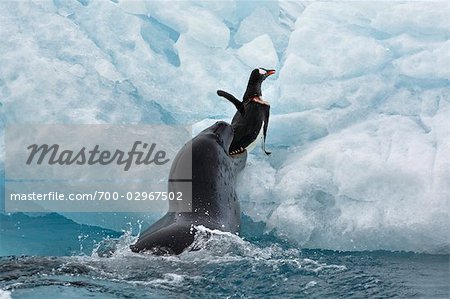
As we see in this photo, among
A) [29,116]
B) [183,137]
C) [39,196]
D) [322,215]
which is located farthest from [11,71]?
[322,215]

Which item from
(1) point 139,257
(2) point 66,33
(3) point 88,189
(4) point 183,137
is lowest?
(1) point 139,257

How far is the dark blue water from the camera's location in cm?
533

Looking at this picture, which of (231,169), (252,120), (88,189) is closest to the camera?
(231,169)

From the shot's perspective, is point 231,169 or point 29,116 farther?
point 29,116

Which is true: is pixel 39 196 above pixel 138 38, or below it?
below

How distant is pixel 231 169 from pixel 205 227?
6.03 feet

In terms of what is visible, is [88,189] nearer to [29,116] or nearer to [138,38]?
[29,116]

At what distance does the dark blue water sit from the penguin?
2.17 meters

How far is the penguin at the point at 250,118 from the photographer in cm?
890

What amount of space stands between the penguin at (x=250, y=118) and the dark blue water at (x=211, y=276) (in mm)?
2170

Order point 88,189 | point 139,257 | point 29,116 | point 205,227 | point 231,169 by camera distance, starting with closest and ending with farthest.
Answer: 1. point 139,257
2. point 205,227
3. point 231,169
4. point 88,189
5. point 29,116

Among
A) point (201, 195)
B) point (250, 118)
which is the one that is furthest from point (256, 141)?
point (201, 195)

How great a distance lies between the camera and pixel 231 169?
8375 millimetres

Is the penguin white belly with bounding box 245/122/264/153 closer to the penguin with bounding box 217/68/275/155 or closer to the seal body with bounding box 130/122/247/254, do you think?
the penguin with bounding box 217/68/275/155
